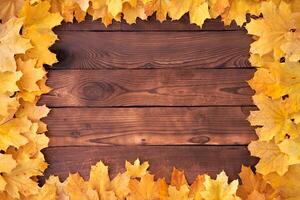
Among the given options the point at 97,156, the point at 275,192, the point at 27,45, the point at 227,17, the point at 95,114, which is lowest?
the point at 275,192

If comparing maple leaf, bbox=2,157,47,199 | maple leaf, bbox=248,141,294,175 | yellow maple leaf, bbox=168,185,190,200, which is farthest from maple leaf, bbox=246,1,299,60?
maple leaf, bbox=2,157,47,199

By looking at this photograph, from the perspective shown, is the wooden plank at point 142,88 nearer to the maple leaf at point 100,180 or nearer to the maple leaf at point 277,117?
the maple leaf at point 277,117

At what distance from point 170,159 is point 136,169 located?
0.13 metres

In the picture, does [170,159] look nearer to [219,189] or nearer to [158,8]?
[219,189]

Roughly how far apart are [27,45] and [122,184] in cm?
58

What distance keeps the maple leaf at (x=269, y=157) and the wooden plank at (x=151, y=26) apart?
43 cm

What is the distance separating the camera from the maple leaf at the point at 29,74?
1870 mm

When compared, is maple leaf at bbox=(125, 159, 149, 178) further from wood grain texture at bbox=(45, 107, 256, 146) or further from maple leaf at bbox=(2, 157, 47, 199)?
maple leaf at bbox=(2, 157, 47, 199)

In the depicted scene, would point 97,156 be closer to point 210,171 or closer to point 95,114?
point 95,114

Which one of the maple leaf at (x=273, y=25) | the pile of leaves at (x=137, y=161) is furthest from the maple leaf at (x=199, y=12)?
the maple leaf at (x=273, y=25)

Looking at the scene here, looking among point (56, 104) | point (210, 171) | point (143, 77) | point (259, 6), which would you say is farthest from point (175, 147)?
point (259, 6)

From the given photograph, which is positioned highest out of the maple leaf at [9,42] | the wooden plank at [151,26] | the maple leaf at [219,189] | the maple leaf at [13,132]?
the wooden plank at [151,26]

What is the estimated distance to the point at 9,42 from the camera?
182 centimetres

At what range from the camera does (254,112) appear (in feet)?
6.13
